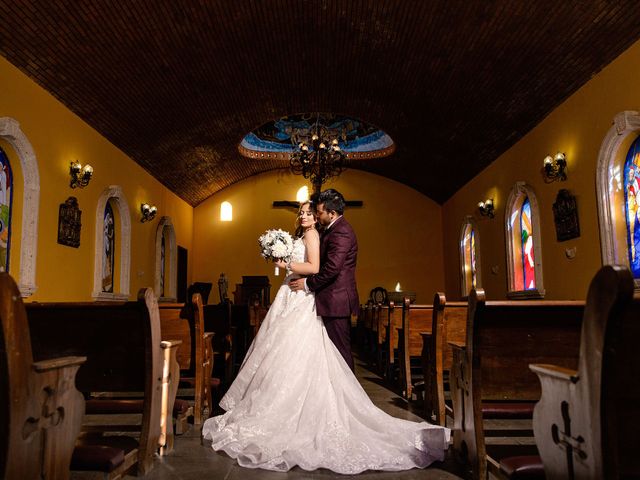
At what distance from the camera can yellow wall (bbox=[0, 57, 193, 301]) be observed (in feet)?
21.6

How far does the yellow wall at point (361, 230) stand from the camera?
1468cm

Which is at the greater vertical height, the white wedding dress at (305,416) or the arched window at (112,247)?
the arched window at (112,247)

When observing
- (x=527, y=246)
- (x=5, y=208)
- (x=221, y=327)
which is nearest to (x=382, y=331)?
(x=221, y=327)

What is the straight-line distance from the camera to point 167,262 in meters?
12.9

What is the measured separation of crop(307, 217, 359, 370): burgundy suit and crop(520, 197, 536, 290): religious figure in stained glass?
6.02 m

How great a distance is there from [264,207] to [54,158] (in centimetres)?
782

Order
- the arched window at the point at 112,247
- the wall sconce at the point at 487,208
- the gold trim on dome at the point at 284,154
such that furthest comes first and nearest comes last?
the gold trim on dome at the point at 284,154 < the wall sconce at the point at 487,208 < the arched window at the point at 112,247

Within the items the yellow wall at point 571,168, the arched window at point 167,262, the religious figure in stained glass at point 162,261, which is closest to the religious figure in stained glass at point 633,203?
the yellow wall at point 571,168

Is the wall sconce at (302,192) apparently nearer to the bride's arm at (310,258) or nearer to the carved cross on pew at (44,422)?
the bride's arm at (310,258)

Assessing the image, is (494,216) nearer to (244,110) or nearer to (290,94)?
(290,94)

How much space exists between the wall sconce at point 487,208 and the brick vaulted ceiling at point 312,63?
0.82 metres

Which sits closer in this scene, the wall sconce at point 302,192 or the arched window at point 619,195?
the arched window at point 619,195

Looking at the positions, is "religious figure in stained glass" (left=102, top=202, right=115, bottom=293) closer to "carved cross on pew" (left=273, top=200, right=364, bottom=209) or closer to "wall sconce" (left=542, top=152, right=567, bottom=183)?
"carved cross on pew" (left=273, top=200, right=364, bottom=209)

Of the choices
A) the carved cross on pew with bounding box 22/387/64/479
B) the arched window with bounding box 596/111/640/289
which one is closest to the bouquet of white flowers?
the carved cross on pew with bounding box 22/387/64/479
